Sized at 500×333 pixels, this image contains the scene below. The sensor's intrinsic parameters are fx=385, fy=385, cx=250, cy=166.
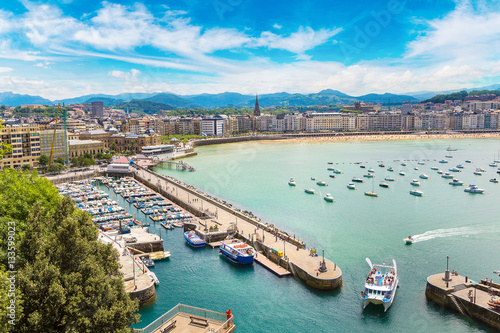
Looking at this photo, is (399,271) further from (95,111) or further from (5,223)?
(95,111)

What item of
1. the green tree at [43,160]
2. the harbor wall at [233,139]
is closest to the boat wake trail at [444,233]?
the green tree at [43,160]

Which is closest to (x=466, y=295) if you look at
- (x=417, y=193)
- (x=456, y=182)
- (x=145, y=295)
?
(x=145, y=295)

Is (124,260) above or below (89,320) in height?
below

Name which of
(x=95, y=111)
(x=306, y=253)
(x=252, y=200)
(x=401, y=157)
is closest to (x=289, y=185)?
(x=252, y=200)

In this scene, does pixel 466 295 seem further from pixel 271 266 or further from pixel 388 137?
pixel 388 137

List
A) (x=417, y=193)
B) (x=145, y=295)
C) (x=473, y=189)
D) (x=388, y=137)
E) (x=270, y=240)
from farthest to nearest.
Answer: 1. (x=388, y=137)
2. (x=473, y=189)
3. (x=417, y=193)
4. (x=270, y=240)
5. (x=145, y=295)

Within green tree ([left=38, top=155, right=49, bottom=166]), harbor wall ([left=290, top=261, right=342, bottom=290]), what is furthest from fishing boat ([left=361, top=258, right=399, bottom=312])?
green tree ([left=38, top=155, right=49, bottom=166])

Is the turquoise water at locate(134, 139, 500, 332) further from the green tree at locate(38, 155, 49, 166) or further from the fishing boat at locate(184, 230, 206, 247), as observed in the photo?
the green tree at locate(38, 155, 49, 166)
